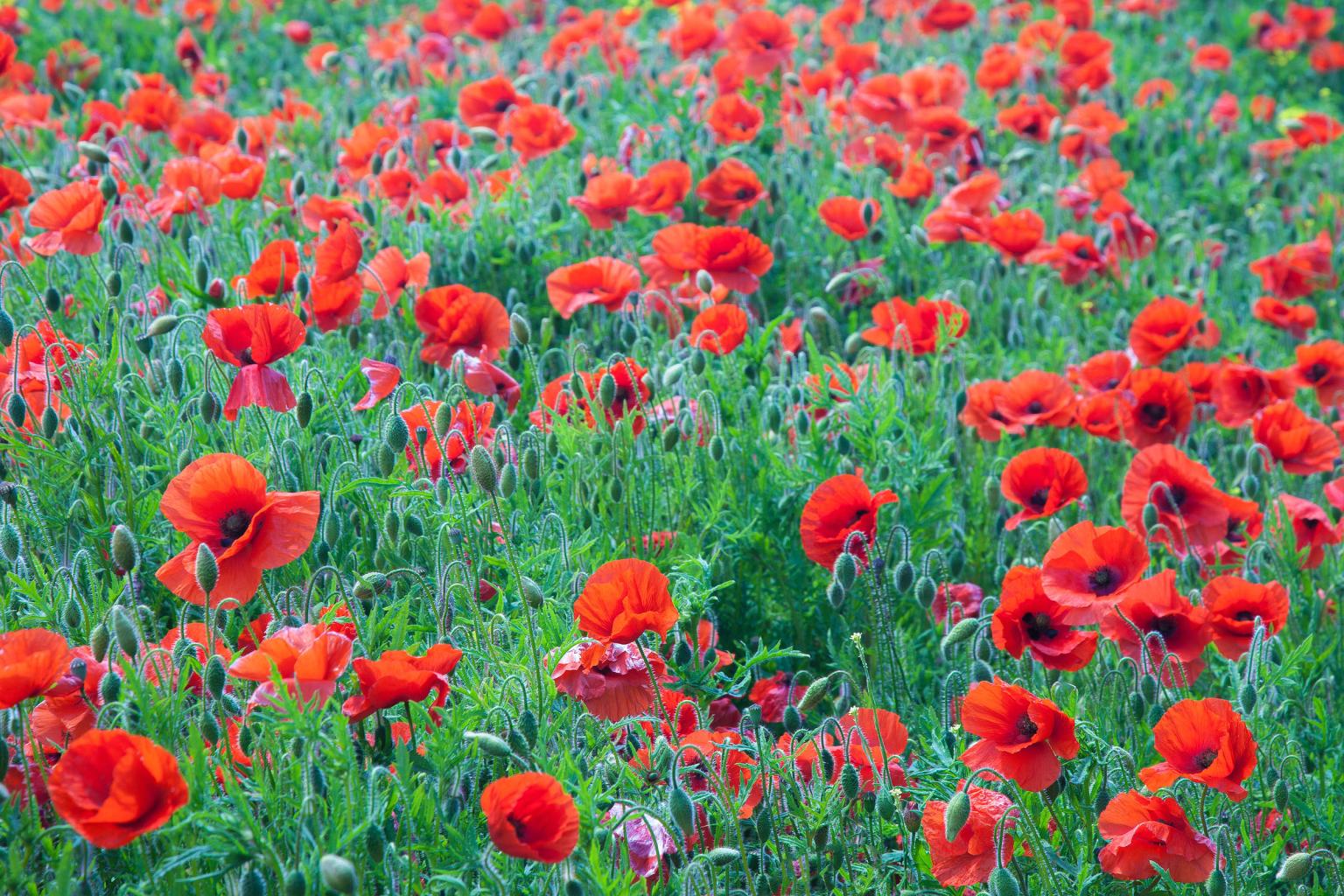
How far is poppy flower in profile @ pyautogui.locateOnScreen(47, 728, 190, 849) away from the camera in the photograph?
5.22 feet

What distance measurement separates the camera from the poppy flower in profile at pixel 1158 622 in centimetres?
243

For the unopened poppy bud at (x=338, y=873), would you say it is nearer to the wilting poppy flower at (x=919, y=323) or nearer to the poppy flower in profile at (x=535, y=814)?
the poppy flower in profile at (x=535, y=814)

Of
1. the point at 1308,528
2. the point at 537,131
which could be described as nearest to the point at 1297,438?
the point at 1308,528

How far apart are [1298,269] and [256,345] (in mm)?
3392

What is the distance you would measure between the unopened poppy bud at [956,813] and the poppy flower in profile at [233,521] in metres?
1.01

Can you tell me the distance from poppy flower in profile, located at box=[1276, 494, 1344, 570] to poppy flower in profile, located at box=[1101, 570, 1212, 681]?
608mm

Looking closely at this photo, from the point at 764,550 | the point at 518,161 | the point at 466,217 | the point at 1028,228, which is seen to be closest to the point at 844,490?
the point at 764,550

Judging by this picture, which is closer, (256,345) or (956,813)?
(956,813)

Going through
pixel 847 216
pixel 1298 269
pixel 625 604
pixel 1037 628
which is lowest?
pixel 1298 269

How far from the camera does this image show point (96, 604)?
2223 millimetres

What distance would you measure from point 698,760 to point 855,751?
0.25 metres

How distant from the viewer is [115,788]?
1.59 meters

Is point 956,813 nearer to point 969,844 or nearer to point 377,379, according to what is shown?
point 969,844

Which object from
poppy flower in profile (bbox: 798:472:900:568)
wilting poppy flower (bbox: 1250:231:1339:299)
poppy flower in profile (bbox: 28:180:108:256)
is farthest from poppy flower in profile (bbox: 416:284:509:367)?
wilting poppy flower (bbox: 1250:231:1339:299)
